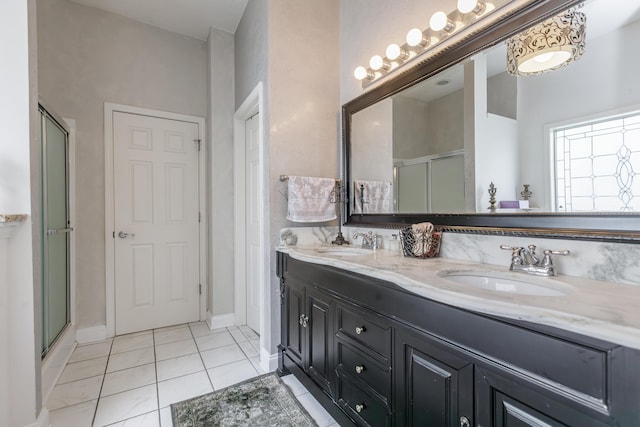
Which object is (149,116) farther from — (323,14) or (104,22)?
(323,14)

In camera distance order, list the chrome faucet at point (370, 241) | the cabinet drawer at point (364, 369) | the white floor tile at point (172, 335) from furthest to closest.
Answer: the white floor tile at point (172, 335) < the chrome faucet at point (370, 241) < the cabinet drawer at point (364, 369)

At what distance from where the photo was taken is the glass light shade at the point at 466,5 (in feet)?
4.29

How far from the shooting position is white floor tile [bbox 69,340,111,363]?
88.7 inches

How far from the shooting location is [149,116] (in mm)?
2773

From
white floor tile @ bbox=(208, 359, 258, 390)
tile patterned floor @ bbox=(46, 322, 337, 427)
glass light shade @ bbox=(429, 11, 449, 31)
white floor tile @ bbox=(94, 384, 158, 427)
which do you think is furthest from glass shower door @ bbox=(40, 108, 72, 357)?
glass light shade @ bbox=(429, 11, 449, 31)

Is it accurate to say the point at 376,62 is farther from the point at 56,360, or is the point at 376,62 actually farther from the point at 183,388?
the point at 56,360

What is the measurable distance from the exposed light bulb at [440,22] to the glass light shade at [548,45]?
1.10 feet

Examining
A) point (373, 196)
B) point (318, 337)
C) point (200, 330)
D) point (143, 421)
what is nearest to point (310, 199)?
point (373, 196)

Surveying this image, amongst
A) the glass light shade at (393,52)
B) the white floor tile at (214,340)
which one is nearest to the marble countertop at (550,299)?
the glass light shade at (393,52)

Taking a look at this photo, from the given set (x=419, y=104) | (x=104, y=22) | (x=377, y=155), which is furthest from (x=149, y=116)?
(x=419, y=104)

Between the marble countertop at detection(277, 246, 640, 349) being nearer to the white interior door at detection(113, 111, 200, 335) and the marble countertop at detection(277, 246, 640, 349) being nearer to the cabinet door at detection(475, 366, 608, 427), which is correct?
the cabinet door at detection(475, 366, 608, 427)

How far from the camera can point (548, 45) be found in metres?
1.12

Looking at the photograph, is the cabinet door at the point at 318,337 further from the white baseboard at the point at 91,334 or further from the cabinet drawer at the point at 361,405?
the white baseboard at the point at 91,334

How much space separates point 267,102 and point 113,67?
1699mm
